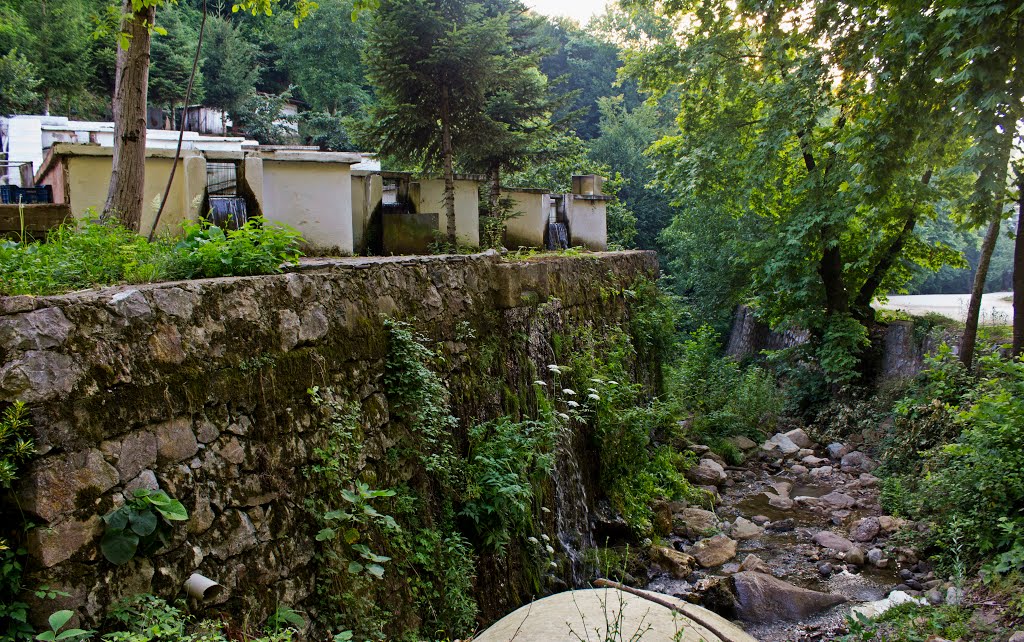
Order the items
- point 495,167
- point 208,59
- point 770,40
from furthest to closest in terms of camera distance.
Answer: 1. point 208,59
2. point 495,167
3. point 770,40

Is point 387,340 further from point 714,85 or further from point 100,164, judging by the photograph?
point 714,85

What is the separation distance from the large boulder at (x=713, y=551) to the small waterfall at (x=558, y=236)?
553 centimetres

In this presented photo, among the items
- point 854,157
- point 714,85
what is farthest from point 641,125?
point 854,157

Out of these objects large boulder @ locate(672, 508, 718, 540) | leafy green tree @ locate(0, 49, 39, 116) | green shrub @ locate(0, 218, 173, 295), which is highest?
leafy green tree @ locate(0, 49, 39, 116)

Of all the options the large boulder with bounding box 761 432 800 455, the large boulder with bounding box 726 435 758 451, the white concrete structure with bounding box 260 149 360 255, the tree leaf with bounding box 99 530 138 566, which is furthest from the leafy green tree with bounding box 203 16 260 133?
the tree leaf with bounding box 99 530 138 566

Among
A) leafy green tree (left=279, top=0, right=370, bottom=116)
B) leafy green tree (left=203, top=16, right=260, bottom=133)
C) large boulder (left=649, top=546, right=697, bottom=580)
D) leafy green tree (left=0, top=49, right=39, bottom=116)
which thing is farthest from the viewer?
leafy green tree (left=279, top=0, right=370, bottom=116)

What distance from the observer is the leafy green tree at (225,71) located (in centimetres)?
2216

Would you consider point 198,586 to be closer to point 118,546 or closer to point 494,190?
point 118,546

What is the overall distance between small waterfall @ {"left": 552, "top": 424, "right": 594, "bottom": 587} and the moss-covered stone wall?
1.07 metres

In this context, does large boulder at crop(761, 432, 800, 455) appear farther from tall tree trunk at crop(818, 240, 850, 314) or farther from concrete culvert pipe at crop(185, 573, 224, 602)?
concrete culvert pipe at crop(185, 573, 224, 602)

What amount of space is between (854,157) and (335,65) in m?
21.5

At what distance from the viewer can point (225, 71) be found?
878 inches

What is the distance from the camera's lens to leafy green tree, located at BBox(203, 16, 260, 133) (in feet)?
72.7

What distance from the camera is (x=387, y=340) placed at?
15.9 feet
